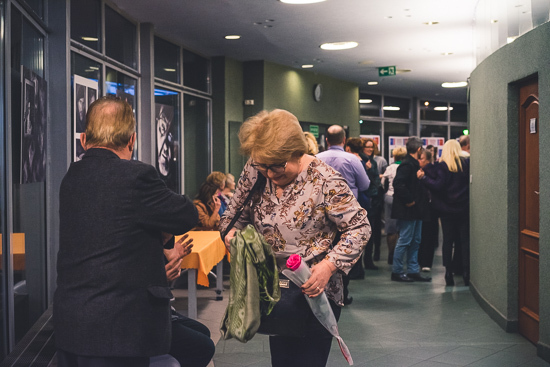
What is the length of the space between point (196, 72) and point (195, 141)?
1.19 m

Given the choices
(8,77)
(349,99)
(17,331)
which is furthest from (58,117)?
(349,99)

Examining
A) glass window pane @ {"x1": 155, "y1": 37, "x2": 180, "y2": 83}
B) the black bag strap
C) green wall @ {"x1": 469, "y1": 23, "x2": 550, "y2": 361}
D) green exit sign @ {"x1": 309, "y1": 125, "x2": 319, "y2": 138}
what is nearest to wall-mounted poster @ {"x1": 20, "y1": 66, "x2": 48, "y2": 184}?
the black bag strap

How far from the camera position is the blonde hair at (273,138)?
242 centimetres

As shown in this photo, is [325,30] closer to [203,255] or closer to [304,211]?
[203,255]

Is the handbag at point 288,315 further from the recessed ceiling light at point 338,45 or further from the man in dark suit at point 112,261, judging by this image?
the recessed ceiling light at point 338,45

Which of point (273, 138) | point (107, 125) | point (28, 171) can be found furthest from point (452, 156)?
point (107, 125)

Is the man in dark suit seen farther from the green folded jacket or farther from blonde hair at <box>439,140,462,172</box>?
blonde hair at <box>439,140,462,172</box>

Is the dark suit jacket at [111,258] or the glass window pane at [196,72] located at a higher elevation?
the glass window pane at [196,72]

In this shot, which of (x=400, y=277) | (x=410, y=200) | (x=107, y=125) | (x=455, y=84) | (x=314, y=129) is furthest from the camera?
(x=455, y=84)

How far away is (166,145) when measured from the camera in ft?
32.2

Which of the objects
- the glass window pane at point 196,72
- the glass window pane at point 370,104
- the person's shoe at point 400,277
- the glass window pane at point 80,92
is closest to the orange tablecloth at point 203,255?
the glass window pane at point 80,92

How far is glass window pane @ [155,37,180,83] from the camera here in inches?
373

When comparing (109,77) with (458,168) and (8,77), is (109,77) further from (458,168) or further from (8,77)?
(458,168)

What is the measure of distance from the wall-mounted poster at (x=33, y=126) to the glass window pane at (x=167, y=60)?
4.01m
